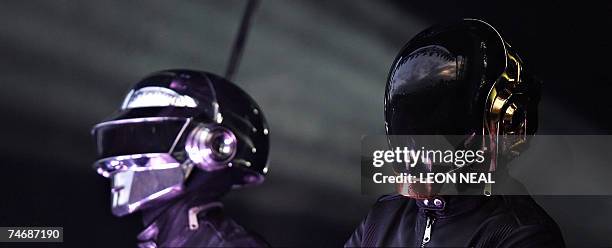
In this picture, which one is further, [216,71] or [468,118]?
[216,71]

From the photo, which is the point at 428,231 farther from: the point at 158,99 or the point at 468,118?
the point at 158,99

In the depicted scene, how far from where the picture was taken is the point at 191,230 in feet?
6.75

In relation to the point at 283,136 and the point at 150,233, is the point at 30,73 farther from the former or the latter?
the point at 150,233

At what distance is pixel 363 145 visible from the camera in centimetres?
283

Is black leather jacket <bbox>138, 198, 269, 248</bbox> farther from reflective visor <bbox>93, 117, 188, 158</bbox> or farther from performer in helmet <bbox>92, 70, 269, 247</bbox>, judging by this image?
reflective visor <bbox>93, 117, 188, 158</bbox>

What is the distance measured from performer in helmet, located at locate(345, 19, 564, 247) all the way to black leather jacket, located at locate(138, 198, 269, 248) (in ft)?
1.35

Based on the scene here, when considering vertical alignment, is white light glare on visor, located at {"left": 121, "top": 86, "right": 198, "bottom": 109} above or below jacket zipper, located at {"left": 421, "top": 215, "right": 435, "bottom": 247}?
above

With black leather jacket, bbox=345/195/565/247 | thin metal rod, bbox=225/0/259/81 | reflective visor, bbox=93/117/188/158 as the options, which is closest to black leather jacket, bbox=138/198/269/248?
reflective visor, bbox=93/117/188/158

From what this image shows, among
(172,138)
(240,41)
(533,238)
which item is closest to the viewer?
(533,238)

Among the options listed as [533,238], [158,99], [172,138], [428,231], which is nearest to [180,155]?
[172,138]

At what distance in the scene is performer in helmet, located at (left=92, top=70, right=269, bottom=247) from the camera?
2025mm

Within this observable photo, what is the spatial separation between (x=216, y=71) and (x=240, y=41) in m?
0.14

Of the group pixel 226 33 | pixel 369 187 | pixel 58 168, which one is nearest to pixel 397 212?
pixel 369 187

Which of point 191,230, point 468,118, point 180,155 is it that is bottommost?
point 191,230
